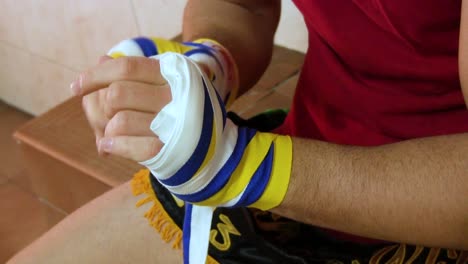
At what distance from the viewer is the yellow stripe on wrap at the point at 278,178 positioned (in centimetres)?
54

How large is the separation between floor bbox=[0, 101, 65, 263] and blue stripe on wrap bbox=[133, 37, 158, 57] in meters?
0.82

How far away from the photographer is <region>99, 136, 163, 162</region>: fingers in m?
0.52

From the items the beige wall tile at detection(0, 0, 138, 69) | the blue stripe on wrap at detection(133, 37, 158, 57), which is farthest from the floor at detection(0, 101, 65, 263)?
the blue stripe on wrap at detection(133, 37, 158, 57)

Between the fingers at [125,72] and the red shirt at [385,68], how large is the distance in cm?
22

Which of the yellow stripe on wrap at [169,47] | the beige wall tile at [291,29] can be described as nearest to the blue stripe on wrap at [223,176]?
the yellow stripe on wrap at [169,47]

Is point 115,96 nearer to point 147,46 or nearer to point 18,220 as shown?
point 147,46

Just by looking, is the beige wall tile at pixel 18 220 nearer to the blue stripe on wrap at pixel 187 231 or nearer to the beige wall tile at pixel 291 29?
the beige wall tile at pixel 291 29

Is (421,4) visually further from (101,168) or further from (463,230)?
(101,168)

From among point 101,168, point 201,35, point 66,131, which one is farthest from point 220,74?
point 66,131

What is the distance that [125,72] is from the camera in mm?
549

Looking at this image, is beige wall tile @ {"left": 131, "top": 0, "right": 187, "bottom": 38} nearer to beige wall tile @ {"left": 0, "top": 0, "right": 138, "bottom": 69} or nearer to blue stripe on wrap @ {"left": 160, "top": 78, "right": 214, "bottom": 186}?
beige wall tile @ {"left": 0, "top": 0, "right": 138, "bottom": 69}

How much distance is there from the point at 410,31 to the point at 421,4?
3 cm

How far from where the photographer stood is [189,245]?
0.62 meters

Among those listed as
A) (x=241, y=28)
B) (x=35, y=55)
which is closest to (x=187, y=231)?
(x=241, y=28)
